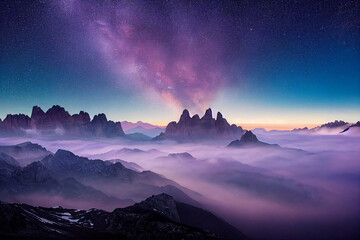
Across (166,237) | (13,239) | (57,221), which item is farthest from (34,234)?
(166,237)

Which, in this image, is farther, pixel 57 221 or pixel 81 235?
pixel 57 221

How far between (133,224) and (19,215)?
8653cm

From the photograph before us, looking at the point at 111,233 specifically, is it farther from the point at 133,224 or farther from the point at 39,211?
the point at 39,211

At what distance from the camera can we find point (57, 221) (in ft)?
611

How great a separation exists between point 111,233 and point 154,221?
35682 mm

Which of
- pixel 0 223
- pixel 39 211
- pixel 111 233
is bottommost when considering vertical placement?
pixel 111 233

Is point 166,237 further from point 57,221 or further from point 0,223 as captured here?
point 0,223

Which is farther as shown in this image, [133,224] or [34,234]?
[133,224]

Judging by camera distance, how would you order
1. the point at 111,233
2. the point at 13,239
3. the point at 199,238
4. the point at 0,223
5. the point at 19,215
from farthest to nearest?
the point at 111,233 < the point at 199,238 < the point at 19,215 < the point at 0,223 < the point at 13,239

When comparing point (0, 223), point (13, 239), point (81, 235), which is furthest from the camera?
point (81, 235)

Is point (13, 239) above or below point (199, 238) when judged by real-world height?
above

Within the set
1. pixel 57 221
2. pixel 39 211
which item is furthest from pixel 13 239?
pixel 39 211

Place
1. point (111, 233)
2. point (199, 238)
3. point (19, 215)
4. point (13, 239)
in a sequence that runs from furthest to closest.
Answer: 1. point (111, 233)
2. point (199, 238)
3. point (19, 215)
4. point (13, 239)

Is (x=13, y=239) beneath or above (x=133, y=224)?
above
